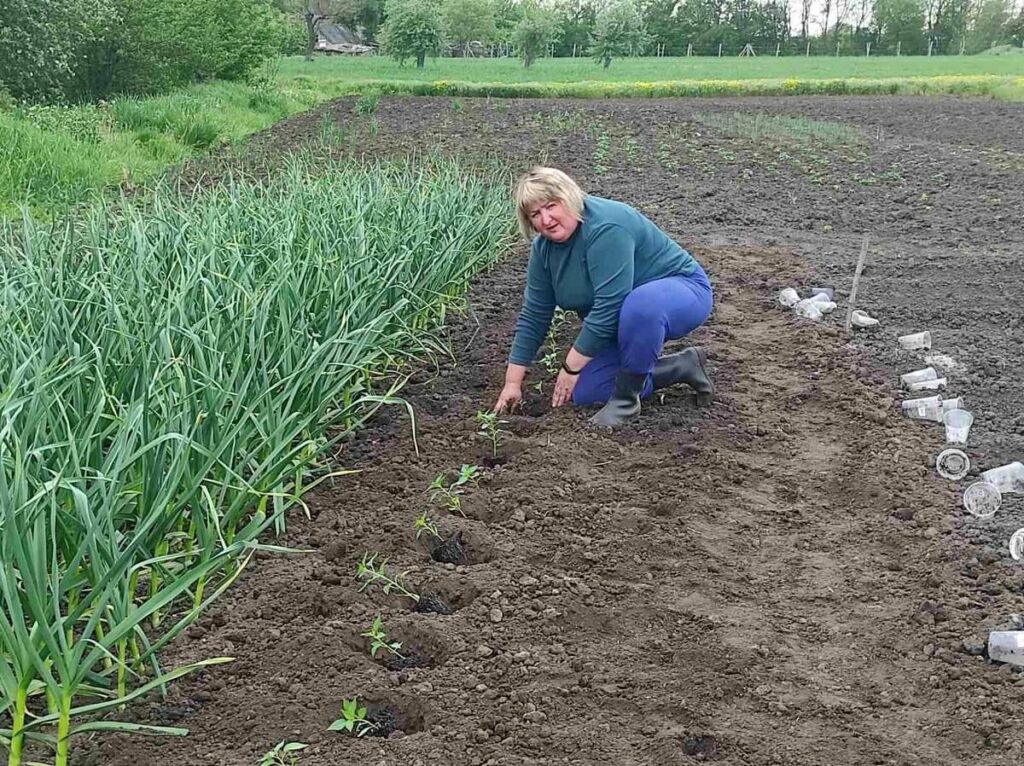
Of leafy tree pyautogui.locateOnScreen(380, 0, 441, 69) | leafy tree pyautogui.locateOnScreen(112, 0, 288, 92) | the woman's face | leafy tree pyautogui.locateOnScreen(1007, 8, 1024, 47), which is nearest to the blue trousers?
the woman's face

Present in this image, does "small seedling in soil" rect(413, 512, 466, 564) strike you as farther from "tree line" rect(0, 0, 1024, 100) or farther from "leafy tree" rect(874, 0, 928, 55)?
"leafy tree" rect(874, 0, 928, 55)

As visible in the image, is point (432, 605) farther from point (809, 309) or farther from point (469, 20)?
point (469, 20)

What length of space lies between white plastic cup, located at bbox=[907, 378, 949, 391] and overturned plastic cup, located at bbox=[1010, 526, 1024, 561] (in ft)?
4.29

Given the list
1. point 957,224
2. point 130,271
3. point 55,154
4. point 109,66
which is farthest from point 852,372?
point 109,66

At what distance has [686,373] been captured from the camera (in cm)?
367

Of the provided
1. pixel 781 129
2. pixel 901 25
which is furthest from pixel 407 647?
pixel 901 25

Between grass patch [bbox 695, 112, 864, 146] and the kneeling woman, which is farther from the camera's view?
grass patch [bbox 695, 112, 864, 146]

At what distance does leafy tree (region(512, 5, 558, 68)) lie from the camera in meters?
34.8

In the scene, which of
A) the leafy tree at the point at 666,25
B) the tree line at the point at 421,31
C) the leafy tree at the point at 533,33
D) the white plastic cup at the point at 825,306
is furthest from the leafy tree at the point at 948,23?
the white plastic cup at the point at 825,306

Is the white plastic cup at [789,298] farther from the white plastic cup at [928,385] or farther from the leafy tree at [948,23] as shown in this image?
the leafy tree at [948,23]

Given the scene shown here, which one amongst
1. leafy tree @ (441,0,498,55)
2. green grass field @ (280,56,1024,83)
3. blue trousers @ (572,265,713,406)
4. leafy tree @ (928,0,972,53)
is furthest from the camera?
leafy tree @ (928,0,972,53)

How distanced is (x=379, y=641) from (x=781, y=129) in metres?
13.4

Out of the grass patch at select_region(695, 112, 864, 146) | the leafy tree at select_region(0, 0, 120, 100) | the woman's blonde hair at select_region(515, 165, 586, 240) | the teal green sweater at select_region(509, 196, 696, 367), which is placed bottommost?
the grass patch at select_region(695, 112, 864, 146)

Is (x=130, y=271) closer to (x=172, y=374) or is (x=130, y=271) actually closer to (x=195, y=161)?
(x=172, y=374)
